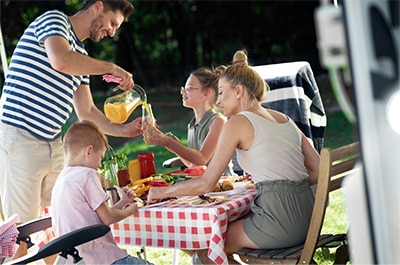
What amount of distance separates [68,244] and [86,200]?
23cm

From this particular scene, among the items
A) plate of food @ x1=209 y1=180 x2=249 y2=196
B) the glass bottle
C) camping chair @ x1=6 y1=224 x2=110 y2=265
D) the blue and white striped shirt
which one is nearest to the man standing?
the blue and white striped shirt

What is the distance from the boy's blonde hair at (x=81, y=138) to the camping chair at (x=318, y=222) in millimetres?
681

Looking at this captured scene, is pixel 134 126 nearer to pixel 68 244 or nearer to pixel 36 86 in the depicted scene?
pixel 36 86

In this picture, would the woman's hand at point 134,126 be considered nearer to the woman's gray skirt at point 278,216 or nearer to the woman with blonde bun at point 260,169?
the woman with blonde bun at point 260,169

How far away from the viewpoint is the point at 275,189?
9.67 ft

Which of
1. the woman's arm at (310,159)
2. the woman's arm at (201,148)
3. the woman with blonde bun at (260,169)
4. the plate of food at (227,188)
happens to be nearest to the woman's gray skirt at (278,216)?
the woman with blonde bun at (260,169)

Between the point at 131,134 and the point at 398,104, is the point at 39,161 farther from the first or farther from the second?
the point at 398,104

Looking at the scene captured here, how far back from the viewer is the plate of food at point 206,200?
2809 mm

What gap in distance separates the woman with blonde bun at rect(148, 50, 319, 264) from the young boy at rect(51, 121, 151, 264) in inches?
10.4

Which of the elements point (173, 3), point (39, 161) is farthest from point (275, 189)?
point (173, 3)

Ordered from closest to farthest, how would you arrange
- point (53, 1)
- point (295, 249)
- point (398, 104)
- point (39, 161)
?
point (398, 104) → point (295, 249) → point (39, 161) → point (53, 1)

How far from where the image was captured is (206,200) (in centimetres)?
284

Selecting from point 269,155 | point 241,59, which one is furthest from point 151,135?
point 269,155

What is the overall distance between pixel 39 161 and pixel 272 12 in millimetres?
13575
